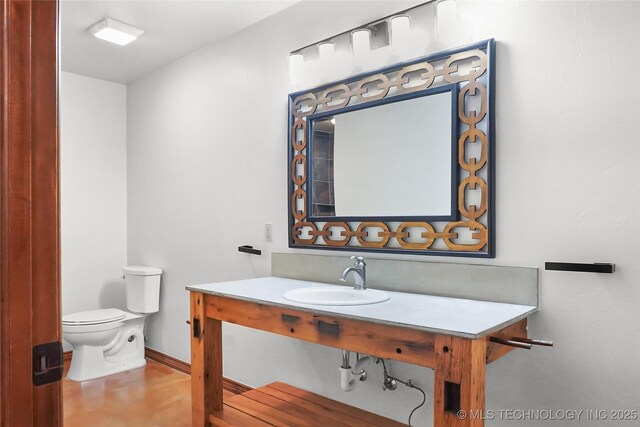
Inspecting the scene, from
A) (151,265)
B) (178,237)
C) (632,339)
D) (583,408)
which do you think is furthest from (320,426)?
(151,265)

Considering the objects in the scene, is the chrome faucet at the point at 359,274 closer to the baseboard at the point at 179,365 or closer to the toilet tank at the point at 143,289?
the baseboard at the point at 179,365

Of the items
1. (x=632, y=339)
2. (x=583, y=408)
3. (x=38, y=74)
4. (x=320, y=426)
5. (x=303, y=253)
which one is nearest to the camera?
(x=38, y=74)

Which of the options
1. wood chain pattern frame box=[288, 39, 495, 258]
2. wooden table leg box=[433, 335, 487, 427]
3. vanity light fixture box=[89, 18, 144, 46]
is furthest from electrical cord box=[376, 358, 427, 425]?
vanity light fixture box=[89, 18, 144, 46]

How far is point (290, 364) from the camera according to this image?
9.07 feet

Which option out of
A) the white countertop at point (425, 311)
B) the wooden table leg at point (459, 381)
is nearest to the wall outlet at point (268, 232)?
the white countertop at point (425, 311)

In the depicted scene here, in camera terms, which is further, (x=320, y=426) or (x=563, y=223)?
(x=320, y=426)

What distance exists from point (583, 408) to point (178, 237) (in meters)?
2.84

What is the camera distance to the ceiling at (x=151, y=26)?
2775mm

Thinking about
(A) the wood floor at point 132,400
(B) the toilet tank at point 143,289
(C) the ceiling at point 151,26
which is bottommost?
(A) the wood floor at point 132,400

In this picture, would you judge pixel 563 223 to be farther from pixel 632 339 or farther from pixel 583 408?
pixel 583 408

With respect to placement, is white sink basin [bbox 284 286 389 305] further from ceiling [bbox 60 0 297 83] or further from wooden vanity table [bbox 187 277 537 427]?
ceiling [bbox 60 0 297 83]

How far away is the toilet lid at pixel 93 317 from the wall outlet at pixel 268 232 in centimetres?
143

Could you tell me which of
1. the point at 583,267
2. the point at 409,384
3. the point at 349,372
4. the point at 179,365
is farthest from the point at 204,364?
the point at 583,267

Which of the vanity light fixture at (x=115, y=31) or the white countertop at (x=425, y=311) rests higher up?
the vanity light fixture at (x=115, y=31)
